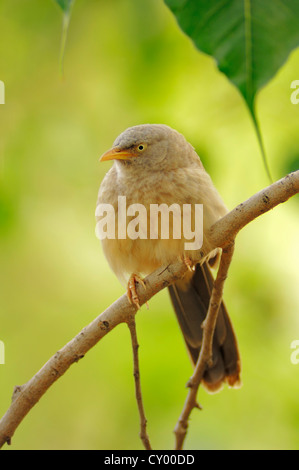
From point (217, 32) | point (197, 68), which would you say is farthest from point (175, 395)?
point (217, 32)

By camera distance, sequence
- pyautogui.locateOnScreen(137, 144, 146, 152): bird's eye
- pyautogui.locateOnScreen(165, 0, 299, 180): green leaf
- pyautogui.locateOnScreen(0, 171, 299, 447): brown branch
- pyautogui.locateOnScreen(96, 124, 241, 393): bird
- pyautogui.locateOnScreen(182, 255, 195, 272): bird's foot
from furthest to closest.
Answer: pyautogui.locateOnScreen(137, 144, 146, 152): bird's eye
pyautogui.locateOnScreen(96, 124, 241, 393): bird
pyautogui.locateOnScreen(182, 255, 195, 272): bird's foot
pyautogui.locateOnScreen(0, 171, 299, 447): brown branch
pyautogui.locateOnScreen(165, 0, 299, 180): green leaf

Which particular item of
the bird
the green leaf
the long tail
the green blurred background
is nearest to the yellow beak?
the bird

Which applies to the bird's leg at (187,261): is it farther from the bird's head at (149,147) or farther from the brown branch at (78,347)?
the bird's head at (149,147)

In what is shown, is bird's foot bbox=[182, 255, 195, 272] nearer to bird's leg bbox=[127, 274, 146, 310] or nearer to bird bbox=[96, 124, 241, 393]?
bird bbox=[96, 124, 241, 393]

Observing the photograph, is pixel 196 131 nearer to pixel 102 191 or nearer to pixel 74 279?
pixel 102 191

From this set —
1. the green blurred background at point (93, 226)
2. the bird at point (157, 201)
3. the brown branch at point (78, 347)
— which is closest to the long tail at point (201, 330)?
the bird at point (157, 201)

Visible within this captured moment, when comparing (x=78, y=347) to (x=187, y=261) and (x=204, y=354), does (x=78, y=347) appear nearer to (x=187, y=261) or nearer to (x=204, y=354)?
(x=187, y=261)
